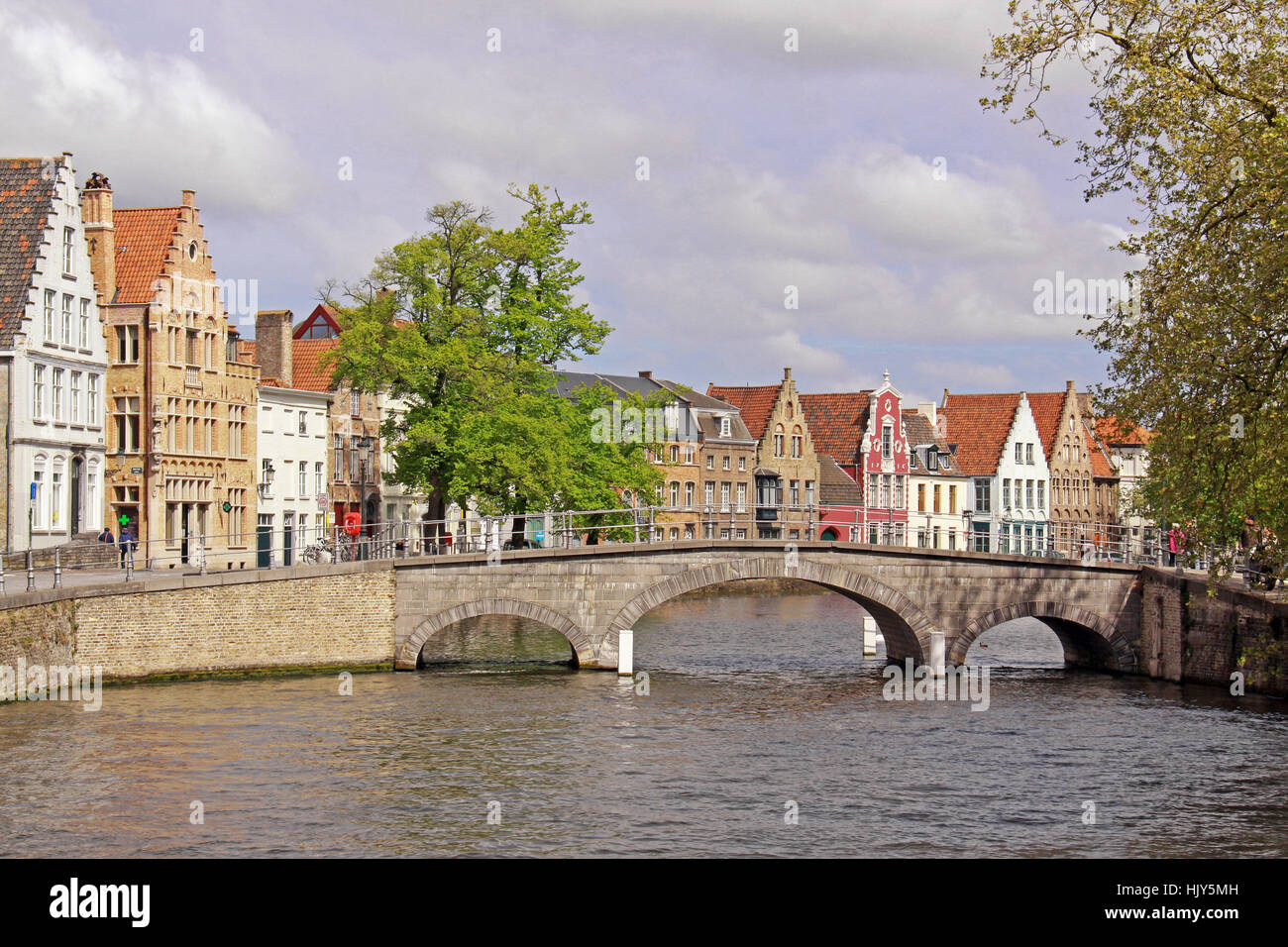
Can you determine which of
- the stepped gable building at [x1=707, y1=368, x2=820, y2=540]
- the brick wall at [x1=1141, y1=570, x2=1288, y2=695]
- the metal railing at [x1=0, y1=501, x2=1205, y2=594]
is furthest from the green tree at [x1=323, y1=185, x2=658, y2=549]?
the stepped gable building at [x1=707, y1=368, x2=820, y2=540]

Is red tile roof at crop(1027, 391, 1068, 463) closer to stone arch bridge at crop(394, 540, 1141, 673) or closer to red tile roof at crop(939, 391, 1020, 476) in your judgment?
red tile roof at crop(939, 391, 1020, 476)

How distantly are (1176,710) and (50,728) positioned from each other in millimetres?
23719

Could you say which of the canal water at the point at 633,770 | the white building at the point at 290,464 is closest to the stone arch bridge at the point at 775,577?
the canal water at the point at 633,770

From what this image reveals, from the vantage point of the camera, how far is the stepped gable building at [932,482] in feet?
328

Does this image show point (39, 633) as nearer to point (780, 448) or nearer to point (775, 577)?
point (775, 577)

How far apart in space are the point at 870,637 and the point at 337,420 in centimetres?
2846

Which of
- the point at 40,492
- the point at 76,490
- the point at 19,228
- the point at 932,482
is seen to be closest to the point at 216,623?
the point at 40,492

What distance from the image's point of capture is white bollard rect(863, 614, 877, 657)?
48188mm

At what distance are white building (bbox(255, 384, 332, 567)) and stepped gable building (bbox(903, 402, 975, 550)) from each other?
45411mm

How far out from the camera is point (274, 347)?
6412cm

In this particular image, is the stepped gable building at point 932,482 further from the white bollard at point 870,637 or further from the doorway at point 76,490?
the doorway at point 76,490

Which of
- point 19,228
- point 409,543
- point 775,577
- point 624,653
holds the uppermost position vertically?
point 19,228

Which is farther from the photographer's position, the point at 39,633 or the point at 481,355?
the point at 481,355
